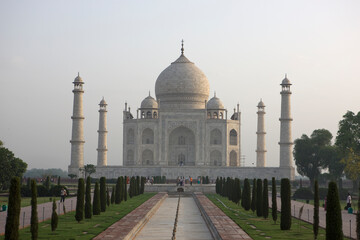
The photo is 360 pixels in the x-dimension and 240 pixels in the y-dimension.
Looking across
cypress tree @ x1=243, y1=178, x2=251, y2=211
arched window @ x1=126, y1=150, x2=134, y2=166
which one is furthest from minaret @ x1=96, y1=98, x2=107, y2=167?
cypress tree @ x1=243, y1=178, x2=251, y2=211

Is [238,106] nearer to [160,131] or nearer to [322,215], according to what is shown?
[160,131]

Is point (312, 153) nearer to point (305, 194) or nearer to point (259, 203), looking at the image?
point (305, 194)

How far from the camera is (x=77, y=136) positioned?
5144 cm

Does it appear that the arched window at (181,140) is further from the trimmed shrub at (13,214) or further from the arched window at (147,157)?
the trimmed shrub at (13,214)

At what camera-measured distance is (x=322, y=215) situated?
2228 cm

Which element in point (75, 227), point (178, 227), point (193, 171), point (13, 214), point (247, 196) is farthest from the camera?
point (193, 171)

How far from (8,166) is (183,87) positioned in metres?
27.8

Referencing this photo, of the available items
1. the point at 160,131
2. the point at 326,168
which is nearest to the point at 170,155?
the point at 160,131

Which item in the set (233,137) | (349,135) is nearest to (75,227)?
(349,135)

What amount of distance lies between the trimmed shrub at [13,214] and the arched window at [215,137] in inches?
1750

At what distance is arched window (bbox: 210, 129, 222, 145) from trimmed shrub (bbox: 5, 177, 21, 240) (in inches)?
1750

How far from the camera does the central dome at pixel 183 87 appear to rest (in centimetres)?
5791

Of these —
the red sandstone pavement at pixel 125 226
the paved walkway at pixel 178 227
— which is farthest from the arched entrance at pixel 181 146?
the red sandstone pavement at pixel 125 226

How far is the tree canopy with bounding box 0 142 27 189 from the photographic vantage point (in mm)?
32375
